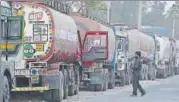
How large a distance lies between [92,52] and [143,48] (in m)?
18.4

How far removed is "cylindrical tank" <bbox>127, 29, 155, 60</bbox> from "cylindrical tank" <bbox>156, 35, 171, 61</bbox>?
1946 mm

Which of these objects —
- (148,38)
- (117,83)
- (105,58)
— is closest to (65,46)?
(105,58)

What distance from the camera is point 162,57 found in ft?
179

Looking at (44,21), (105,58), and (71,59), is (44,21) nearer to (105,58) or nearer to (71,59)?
(71,59)

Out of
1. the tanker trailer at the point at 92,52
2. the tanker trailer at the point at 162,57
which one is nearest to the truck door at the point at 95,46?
the tanker trailer at the point at 92,52

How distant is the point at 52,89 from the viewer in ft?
70.1

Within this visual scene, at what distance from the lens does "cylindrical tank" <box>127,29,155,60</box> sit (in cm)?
4078

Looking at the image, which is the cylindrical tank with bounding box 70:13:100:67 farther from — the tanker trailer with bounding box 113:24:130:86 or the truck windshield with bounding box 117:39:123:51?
the truck windshield with bounding box 117:39:123:51

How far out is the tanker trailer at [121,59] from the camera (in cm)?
3600

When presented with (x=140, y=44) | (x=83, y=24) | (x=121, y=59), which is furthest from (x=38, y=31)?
(x=140, y=44)

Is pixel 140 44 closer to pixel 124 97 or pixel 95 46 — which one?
pixel 95 46

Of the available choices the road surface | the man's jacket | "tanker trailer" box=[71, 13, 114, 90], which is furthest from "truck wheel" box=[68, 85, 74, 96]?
"tanker trailer" box=[71, 13, 114, 90]

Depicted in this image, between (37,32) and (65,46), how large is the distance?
266cm

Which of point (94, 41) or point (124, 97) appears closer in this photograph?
point (124, 97)
